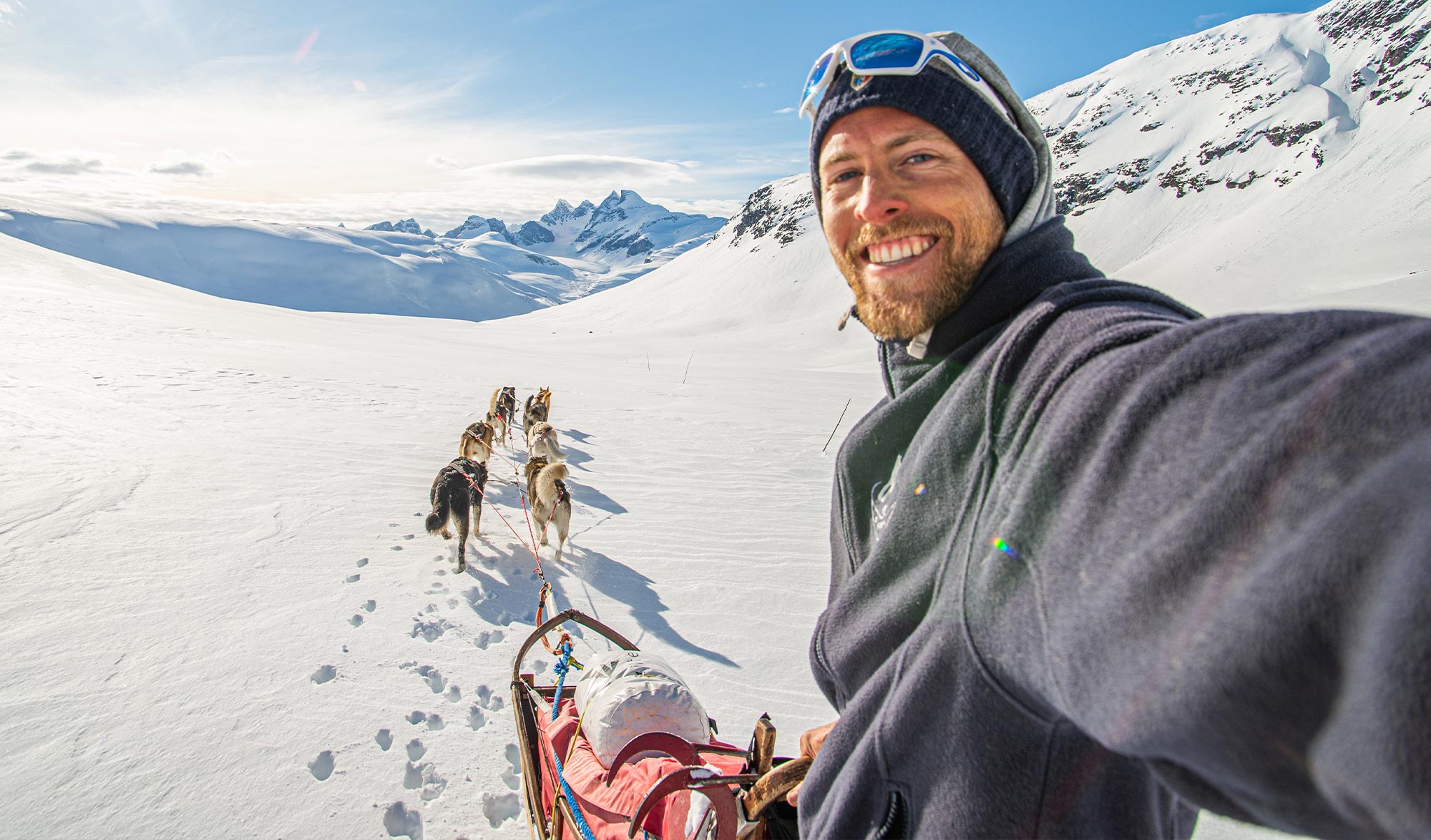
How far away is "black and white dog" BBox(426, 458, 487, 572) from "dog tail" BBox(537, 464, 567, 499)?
0.58 metres

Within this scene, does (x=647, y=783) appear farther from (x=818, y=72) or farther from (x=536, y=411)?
(x=536, y=411)

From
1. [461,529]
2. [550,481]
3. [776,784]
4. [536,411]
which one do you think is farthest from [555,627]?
[536,411]

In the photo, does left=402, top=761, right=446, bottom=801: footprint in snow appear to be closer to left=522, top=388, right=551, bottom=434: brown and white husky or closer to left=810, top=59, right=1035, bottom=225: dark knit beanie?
left=810, top=59, right=1035, bottom=225: dark knit beanie

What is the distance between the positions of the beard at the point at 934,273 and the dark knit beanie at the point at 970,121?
9 cm

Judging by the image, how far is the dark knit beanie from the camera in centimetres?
133

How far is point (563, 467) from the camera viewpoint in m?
5.48

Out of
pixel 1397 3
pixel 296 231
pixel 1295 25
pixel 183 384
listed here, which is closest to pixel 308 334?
pixel 183 384

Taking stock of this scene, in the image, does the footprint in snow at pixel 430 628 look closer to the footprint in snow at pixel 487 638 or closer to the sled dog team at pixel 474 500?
the footprint in snow at pixel 487 638

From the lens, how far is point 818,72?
165 centimetres

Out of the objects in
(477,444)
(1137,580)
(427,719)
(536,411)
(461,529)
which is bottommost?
(427,719)

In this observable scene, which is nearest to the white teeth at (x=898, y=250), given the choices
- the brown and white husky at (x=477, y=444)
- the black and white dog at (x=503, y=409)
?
the brown and white husky at (x=477, y=444)

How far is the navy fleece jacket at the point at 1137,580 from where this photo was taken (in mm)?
400

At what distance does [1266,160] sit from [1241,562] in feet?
223

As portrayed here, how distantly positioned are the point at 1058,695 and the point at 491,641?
4008 mm
